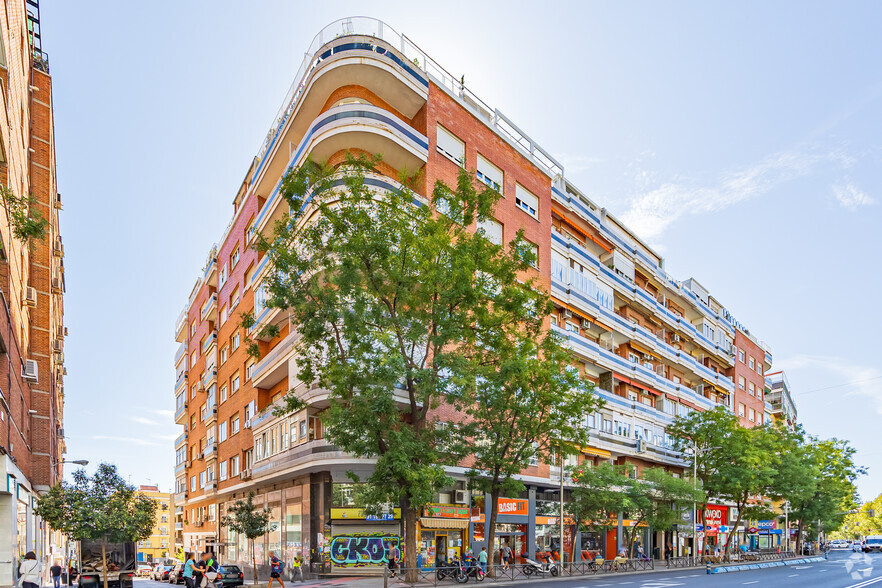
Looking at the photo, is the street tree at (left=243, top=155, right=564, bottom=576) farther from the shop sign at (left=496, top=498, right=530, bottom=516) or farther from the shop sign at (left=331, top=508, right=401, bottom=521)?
the shop sign at (left=496, top=498, right=530, bottom=516)

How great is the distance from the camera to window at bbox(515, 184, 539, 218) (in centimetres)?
4251

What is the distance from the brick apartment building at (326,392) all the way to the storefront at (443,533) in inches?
3.3

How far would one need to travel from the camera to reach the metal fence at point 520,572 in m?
26.5

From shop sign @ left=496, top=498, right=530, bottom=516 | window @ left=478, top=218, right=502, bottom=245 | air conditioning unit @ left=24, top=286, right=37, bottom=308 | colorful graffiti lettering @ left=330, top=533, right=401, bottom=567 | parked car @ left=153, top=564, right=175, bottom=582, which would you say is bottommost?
parked car @ left=153, top=564, right=175, bottom=582

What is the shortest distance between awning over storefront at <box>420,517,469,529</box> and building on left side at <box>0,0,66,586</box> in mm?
16514

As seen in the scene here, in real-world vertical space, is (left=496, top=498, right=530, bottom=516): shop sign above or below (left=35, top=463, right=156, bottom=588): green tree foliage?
below

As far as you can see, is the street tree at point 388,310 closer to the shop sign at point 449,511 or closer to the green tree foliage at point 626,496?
the shop sign at point 449,511

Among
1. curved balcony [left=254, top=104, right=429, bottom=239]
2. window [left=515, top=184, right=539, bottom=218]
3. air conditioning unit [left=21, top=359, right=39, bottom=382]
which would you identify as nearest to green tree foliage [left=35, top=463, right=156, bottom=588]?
air conditioning unit [left=21, top=359, right=39, bottom=382]


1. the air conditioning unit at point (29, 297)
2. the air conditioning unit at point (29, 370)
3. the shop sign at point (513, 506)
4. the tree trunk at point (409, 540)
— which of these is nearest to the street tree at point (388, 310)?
the tree trunk at point (409, 540)

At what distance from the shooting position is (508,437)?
29250mm

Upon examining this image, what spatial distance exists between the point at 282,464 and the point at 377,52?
21.0 meters

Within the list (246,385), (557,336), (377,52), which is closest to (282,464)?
(246,385)

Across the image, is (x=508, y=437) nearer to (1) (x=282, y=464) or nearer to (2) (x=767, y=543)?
(1) (x=282, y=464)

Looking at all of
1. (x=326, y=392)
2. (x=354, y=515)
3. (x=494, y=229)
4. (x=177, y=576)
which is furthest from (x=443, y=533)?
(x=494, y=229)
